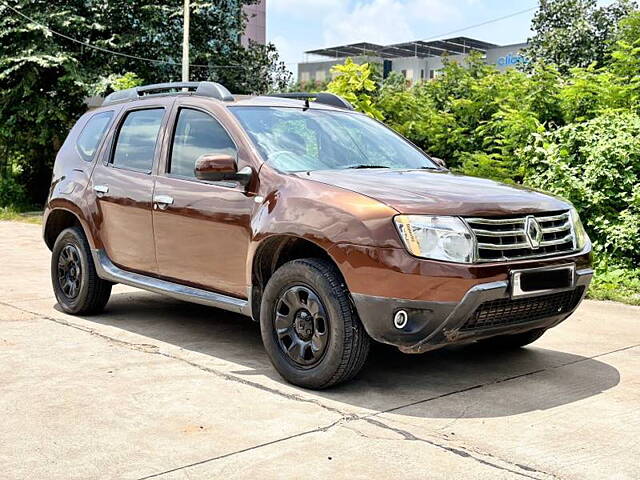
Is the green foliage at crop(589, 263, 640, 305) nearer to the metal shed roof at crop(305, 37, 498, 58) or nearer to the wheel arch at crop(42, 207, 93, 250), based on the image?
the wheel arch at crop(42, 207, 93, 250)

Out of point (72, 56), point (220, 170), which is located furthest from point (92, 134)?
point (72, 56)

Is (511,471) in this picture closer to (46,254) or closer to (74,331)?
(74,331)

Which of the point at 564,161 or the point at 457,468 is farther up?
the point at 564,161

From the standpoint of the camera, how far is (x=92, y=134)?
6.96 m

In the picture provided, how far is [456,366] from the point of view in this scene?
18.1 ft

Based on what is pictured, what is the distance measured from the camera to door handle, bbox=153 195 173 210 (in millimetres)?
5809

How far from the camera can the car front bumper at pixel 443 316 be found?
440 cm

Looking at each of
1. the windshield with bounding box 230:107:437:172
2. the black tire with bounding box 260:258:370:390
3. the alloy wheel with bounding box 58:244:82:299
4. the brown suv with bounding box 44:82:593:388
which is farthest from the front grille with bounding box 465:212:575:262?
the alloy wheel with bounding box 58:244:82:299

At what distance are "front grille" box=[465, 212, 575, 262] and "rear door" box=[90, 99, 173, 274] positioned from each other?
2.58 m

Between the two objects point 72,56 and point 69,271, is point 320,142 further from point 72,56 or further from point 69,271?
point 72,56

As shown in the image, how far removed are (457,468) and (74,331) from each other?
3.71 m

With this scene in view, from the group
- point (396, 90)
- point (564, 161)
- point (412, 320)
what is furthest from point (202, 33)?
point (412, 320)

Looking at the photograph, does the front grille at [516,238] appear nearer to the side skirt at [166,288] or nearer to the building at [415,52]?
the side skirt at [166,288]

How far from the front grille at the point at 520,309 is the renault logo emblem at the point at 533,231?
0.31m
